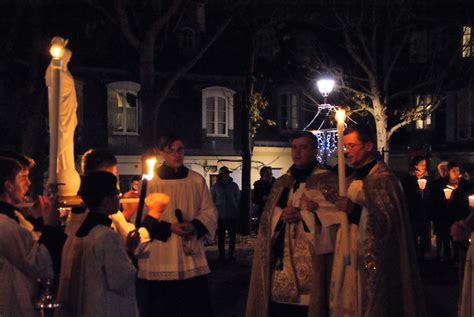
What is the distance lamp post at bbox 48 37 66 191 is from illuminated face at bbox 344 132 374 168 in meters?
2.55

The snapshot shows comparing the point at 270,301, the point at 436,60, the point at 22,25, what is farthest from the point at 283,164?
the point at 270,301

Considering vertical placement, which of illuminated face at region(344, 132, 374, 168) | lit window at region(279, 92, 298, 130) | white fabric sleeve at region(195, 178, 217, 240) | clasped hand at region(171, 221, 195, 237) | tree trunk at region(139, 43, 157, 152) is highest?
lit window at region(279, 92, 298, 130)

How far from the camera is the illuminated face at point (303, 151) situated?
267 inches

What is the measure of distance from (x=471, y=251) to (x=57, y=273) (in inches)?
130

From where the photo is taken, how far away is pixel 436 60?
26.0m

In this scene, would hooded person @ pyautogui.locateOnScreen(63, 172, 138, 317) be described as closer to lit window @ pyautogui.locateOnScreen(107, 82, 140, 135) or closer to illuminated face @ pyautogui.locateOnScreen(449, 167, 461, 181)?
illuminated face @ pyautogui.locateOnScreen(449, 167, 461, 181)

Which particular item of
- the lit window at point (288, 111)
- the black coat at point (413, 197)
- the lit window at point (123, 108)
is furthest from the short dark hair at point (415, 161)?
the lit window at point (288, 111)

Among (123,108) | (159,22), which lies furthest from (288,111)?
(159,22)

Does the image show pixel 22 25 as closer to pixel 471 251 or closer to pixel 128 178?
pixel 128 178

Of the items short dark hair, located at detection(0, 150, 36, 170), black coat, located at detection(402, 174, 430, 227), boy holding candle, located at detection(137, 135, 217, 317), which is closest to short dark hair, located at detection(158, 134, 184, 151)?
boy holding candle, located at detection(137, 135, 217, 317)

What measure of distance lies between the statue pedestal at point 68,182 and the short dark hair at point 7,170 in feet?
2.00

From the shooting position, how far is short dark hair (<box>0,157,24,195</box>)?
4.93 m

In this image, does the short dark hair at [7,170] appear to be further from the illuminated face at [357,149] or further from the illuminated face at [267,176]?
the illuminated face at [267,176]

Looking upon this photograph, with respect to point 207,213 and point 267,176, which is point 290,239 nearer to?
point 207,213
